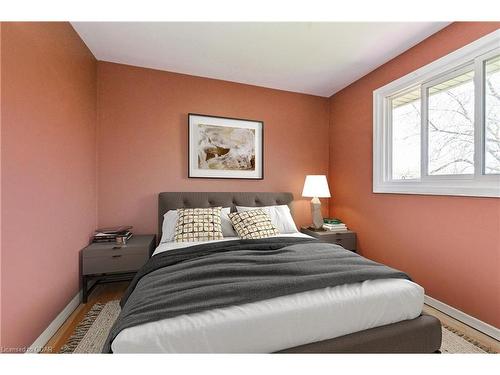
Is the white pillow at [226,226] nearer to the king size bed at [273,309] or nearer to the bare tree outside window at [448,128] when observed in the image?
the king size bed at [273,309]

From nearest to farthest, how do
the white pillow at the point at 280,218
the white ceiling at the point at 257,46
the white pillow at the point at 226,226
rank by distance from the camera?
the white ceiling at the point at 257,46 → the white pillow at the point at 226,226 → the white pillow at the point at 280,218

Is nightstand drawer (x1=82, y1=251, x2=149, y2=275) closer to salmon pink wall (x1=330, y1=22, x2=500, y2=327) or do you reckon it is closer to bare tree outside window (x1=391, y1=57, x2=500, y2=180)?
salmon pink wall (x1=330, y1=22, x2=500, y2=327)

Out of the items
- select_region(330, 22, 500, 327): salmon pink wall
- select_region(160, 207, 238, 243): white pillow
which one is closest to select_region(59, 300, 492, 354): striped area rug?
select_region(330, 22, 500, 327): salmon pink wall

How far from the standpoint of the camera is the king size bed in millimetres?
951

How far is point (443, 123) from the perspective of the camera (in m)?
2.08

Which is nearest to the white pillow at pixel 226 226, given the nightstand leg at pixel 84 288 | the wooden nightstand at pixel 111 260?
the wooden nightstand at pixel 111 260

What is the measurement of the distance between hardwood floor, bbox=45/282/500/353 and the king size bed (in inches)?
28.7

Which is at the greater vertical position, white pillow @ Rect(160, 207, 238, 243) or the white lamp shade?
the white lamp shade

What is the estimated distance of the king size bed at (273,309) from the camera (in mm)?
951

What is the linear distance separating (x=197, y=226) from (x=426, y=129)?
257 cm

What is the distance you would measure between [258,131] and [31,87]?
2.29 meters

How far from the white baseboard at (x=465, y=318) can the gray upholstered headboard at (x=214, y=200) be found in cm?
185
